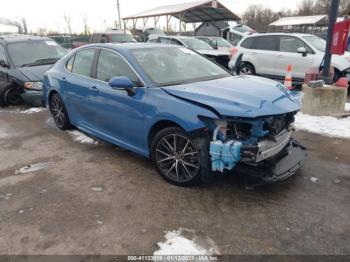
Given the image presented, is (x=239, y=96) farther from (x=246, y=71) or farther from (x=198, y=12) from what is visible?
(x=198, y=12)

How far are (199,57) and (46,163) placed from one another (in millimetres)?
2856

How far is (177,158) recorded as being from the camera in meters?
4.11

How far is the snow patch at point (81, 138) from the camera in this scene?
5979mm

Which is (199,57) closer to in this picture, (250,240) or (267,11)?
(250,240)

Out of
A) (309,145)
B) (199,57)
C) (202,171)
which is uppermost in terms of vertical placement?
(199,57)

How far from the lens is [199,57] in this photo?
543 centimetres

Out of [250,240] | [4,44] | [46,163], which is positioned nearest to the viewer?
[250,240]

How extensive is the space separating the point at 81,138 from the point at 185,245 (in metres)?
3.67

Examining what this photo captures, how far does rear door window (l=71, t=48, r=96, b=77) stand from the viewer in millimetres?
5406

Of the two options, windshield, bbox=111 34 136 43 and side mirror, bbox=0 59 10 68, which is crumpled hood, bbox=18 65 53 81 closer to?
side mirror, bbox=0 59 10 68

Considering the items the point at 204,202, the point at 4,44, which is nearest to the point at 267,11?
the point at 4,44

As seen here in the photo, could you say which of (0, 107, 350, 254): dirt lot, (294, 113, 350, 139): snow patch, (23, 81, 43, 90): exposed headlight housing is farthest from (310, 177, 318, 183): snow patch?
(23, 81, 43, 90): exposed headlight housing

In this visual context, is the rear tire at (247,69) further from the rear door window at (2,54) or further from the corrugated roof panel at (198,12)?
the corrugated roof panel at (198,12)

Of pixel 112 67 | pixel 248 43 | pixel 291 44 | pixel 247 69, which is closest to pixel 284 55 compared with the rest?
pixel 291 44
